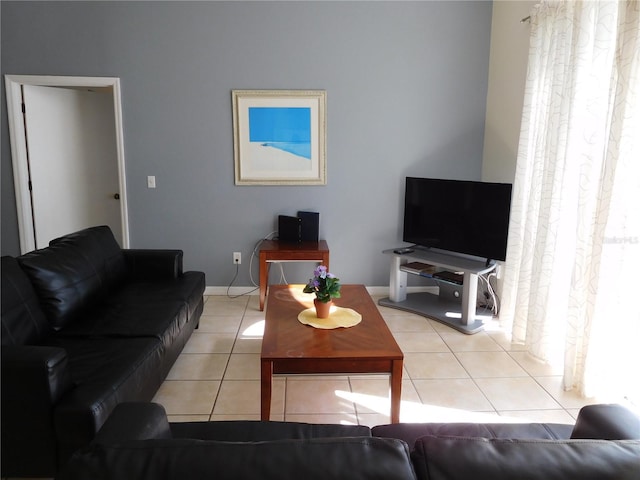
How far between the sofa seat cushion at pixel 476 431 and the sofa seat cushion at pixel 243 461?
82 cm

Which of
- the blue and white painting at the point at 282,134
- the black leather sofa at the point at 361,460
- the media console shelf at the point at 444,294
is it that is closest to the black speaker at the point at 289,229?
the blue and white painting at the point at 282,134

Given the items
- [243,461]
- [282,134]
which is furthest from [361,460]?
[282,134]

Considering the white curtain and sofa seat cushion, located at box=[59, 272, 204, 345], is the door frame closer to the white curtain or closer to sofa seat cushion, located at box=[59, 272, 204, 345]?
sofa seat cushion, located at box=[59, 272, 204, 345]

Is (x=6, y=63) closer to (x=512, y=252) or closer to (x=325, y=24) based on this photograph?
(x=325, y=24)

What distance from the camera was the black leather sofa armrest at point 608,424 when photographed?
1275mm

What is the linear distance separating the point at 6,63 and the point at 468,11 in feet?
13.4

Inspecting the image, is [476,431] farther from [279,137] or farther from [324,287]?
[279,137]

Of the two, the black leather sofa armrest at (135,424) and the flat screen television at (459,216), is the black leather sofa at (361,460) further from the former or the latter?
the flat screen television at (459,216)

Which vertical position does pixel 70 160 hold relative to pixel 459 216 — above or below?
above

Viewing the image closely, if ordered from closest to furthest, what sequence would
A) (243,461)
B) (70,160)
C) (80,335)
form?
(243,461)
(80,335)
(70,160)

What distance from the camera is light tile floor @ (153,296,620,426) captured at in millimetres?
2574

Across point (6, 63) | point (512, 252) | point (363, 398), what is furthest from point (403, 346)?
point (6, 63)

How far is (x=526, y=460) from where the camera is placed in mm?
854

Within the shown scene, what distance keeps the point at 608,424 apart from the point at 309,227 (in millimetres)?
3257
